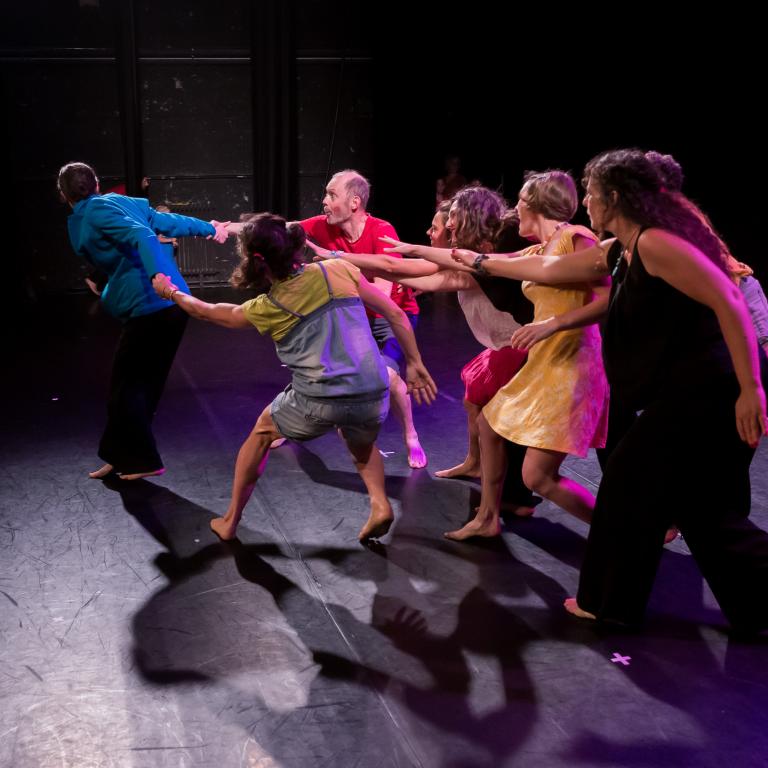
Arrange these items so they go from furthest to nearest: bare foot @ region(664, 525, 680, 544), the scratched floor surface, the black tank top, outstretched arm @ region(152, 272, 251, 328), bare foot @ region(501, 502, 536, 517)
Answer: bare foot @ region(501, 502, 536, 517)
bare foot @ region(664, 525, 680, 544)
outstretched arm @ region(152, 272, 251, 328)
the black tank top
the scratched floor surface

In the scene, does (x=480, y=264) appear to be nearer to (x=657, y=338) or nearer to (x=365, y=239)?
(x=657, y=338)

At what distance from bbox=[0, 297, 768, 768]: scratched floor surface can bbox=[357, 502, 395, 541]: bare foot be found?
0.29 feet

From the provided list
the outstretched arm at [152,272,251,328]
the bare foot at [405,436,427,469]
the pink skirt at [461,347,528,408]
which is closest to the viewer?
the outstretched arm at [152,272,251,328]

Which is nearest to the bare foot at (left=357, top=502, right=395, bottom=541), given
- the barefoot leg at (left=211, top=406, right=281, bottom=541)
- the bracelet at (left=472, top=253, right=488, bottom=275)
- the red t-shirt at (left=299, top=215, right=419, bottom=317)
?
the barefoot leg at (left=211, top=406, right=281, bottom=541)

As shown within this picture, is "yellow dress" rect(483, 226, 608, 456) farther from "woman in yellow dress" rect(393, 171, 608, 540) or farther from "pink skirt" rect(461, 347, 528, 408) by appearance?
"pink skirt" rect(461, 347, 528, 408)

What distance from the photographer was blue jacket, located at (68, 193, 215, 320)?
3.96 m

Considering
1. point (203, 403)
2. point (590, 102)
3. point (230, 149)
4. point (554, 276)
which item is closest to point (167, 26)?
point (230, 149)

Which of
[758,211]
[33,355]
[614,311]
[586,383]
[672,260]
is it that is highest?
[672,260]

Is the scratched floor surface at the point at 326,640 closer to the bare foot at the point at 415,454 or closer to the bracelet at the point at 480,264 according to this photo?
the bare foot at the point at 415,454

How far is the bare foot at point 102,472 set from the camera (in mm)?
4273

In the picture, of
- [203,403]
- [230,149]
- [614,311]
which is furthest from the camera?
[230,149]

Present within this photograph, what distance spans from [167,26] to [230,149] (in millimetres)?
1408

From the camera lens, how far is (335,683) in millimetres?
2605

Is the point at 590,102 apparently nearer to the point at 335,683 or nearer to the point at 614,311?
the point at 614,311
